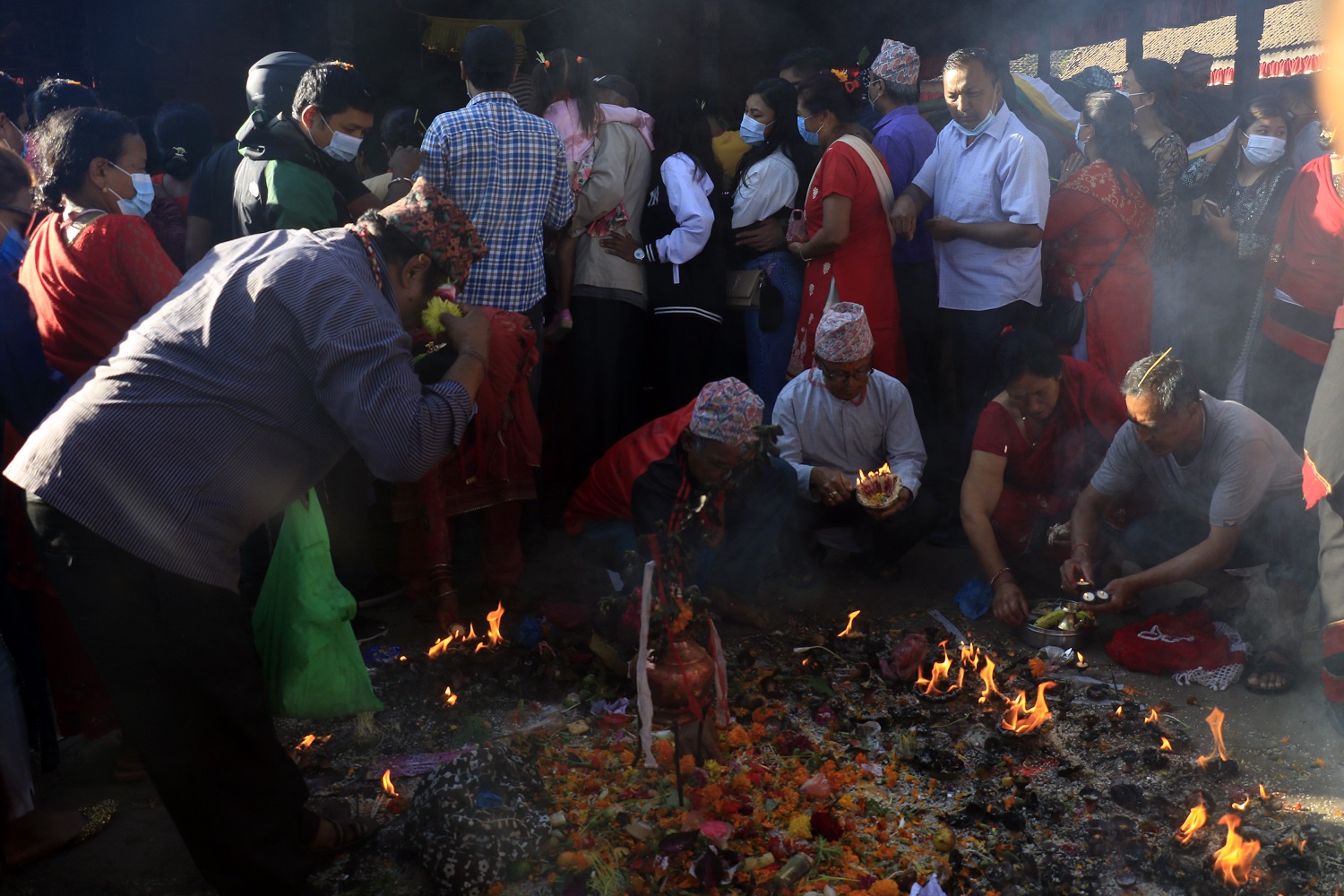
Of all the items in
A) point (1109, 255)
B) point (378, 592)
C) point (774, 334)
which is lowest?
point (378, 592)

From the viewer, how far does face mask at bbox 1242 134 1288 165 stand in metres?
6.37

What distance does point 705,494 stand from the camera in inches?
172

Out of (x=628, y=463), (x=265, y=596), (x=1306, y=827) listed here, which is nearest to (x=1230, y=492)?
(x=1306, y=827)

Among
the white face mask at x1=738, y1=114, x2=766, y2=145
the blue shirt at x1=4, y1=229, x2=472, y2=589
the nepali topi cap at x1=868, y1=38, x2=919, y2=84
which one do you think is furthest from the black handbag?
the blue shirt at x1=4, y1=229, x2=472, y2=589

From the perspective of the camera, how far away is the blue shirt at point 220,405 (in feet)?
8.11

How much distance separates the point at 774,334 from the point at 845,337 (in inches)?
43.5

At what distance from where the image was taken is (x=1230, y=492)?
423 centimetres

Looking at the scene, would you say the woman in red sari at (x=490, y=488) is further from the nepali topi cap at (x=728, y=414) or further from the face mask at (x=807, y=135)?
the face mask at (x=807, y=135)

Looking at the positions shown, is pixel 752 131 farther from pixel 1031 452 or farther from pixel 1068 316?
pixel 1031 452

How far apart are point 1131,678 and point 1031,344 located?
1594mm

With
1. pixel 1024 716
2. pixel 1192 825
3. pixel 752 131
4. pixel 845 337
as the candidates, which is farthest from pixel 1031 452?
pixel 752 131

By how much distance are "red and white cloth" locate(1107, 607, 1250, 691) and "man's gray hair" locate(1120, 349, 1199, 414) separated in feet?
3.22

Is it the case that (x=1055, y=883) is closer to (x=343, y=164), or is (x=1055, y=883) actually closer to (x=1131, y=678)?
(x=1131, y=678)

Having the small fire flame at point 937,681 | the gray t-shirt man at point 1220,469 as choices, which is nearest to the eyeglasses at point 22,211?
the small fire flame at point 937,681
